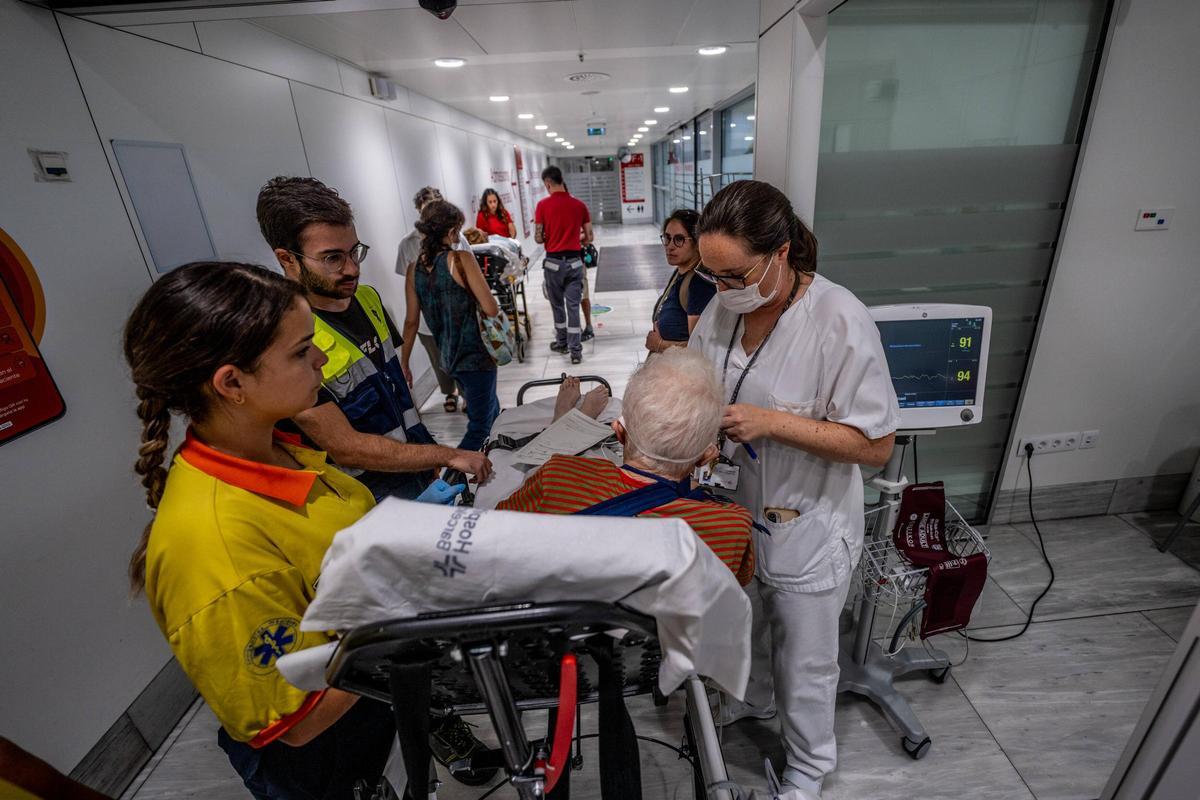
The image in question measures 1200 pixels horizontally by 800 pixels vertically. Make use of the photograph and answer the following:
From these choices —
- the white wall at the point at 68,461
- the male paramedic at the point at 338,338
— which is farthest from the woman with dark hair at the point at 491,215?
the male paramedic at the point at 338,338

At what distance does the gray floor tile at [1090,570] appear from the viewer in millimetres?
2330

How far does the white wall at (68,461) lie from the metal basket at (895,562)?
258 centimetres

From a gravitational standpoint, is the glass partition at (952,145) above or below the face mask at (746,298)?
above

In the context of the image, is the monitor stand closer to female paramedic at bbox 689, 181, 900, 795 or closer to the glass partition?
female paramedic at bbox 689, 181, 900, 795

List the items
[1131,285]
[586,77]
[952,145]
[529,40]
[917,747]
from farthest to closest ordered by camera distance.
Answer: [586,77] → [529,40] → [1131,285] → [952,145] → [917,747]

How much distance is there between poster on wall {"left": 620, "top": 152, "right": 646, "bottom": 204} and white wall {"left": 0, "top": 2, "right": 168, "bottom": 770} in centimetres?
1818

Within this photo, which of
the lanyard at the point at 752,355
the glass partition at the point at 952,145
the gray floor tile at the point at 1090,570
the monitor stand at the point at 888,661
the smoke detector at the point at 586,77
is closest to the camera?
the lanyard at the point at 752,355

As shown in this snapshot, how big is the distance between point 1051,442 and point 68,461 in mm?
4125

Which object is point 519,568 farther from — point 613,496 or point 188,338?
point 188,338

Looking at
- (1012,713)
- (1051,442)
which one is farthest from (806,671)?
(1051,442)

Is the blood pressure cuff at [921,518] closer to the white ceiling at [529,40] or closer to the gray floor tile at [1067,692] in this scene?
the gray floor tile at [1067,692]

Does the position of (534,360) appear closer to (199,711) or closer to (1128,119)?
(199,711)

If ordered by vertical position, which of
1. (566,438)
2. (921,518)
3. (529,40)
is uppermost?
(529,40)

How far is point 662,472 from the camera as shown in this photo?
3.77ft
